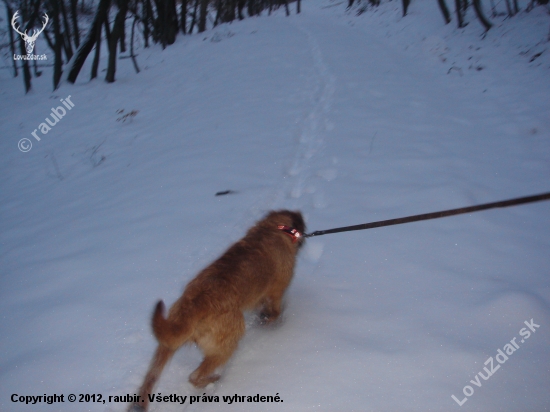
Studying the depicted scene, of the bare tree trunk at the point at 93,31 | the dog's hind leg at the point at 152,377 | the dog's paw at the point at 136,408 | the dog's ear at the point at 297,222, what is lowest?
the dog's paw at the point at 136,408

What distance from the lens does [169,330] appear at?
6.73 feet

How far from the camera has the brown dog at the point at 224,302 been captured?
217cm

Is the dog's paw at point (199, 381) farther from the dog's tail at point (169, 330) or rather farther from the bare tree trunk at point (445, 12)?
the bare tree trunk at point (445, 12)

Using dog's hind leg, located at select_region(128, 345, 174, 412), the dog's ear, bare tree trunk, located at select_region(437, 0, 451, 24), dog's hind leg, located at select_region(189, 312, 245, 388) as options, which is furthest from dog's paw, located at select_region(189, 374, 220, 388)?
bare tree trunk, located at select_region(437, 0, 451, 24)

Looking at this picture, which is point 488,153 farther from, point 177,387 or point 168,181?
point 177,387

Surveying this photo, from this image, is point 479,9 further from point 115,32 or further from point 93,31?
point 93,31

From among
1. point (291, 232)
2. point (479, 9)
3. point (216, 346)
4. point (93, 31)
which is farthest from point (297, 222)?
point (479, 9)

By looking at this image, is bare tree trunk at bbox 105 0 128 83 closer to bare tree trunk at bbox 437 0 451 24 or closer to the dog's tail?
bare tree trunk at bbox 437 0 451 24

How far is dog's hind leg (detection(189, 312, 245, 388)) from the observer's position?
92.4 inches

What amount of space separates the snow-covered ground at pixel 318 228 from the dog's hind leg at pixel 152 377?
0.18 metres

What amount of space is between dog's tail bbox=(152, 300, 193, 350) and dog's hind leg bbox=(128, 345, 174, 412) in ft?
0.49

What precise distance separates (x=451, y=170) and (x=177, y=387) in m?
4.62

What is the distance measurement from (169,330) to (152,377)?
391 mm

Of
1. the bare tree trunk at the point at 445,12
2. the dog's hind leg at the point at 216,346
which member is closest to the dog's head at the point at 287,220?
the dog's hind leg at the point at 216,346
